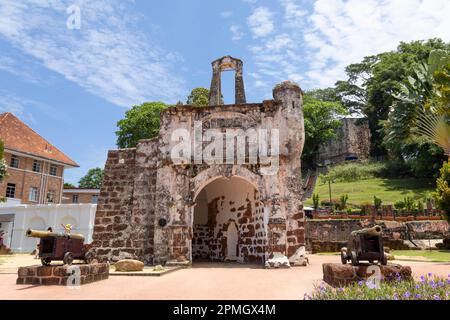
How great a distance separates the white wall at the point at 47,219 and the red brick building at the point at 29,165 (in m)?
4.12

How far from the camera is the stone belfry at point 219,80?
16.8 meters

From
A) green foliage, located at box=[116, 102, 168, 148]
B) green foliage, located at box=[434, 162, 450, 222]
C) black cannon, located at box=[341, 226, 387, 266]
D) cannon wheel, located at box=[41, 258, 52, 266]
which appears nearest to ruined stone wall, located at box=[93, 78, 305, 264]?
black cannon, located at box=[341, 226, 387, 266]

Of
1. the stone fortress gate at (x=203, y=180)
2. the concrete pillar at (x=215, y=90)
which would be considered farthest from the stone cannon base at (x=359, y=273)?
the concrete pillar at (x=215, y=90)

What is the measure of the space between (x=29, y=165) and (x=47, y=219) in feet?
26.8

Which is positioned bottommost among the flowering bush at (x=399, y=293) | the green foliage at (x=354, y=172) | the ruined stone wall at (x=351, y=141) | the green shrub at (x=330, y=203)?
the flowering bush at (x=399, y=293)

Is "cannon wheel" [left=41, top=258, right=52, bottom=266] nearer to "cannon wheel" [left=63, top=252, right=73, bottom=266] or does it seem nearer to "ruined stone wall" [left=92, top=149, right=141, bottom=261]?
"cannon wheel" [left=63, top=252, right=73, bottom=266]

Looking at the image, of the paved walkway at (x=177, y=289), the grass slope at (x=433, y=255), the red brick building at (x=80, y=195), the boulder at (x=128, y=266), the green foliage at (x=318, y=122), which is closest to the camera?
the paved walkway at (x=177, y=289)

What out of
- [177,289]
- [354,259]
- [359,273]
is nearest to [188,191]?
[177,289]

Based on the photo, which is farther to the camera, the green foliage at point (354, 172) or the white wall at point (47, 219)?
the green foliage at point (354, 172)

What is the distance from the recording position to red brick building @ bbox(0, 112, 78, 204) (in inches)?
1265

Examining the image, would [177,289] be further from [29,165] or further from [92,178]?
[92,178]

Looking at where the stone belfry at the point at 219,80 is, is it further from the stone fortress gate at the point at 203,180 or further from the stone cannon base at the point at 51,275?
the stone cannon base at the point at 51,275

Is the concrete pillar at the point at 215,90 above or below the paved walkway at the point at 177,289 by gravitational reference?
above

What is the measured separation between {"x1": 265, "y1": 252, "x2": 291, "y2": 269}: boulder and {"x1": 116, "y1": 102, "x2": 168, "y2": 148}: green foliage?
79.7ft
